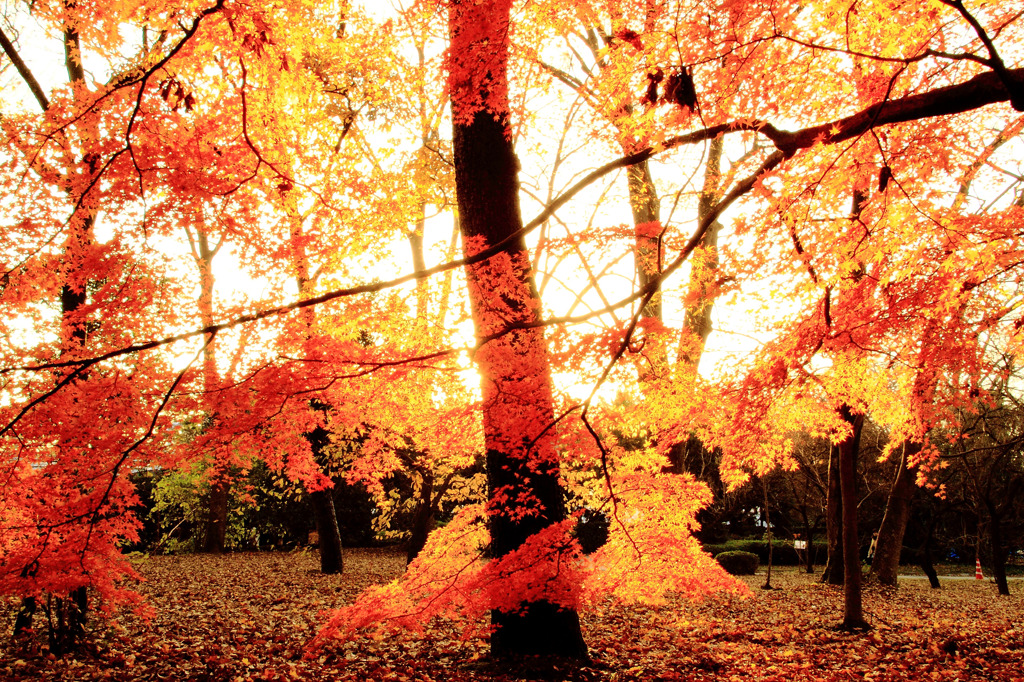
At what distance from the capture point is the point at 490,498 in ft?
16.7

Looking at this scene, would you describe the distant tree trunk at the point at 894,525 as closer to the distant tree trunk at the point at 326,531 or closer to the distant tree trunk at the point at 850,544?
the distant tree trunk at the point at 850,544

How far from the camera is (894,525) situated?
12633mm

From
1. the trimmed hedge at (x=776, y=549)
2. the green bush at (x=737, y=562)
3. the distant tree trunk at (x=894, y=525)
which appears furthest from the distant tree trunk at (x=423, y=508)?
the distant tree trunk at (x=894, y=525)

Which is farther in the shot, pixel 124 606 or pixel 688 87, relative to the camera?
pixel 124 606

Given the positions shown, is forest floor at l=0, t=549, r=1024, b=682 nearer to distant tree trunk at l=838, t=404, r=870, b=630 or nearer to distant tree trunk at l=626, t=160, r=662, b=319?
distant tree trunk at l=838, t=404, r=870, b=630

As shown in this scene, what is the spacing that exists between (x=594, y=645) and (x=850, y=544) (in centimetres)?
373

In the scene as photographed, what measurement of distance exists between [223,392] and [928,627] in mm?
9255

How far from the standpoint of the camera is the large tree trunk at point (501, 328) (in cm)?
424

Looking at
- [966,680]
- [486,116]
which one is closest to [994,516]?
[966,680]

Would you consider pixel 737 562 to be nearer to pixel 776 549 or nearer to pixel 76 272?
pixel 776 549

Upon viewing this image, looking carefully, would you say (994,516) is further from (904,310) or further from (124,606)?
(124,606)

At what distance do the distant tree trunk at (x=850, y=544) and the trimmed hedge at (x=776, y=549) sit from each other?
885 cm

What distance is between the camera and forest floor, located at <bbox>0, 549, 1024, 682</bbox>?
16.5 ft

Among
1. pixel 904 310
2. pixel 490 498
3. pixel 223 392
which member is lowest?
pixel 490 498
